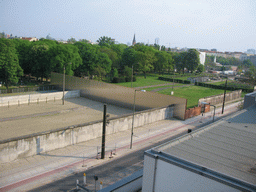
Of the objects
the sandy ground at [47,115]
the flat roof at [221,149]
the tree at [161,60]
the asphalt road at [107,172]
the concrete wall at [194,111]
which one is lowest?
the asphalt road at [107,172]

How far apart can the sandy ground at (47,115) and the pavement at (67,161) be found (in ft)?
18.7

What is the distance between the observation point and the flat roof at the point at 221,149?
34.1 feet

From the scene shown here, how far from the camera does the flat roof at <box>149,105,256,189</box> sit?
34.1 ft

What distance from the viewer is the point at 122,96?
35.0 m

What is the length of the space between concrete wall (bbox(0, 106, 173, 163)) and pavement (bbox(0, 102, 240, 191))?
1.48ft

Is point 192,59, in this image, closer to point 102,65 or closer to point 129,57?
point 129,57

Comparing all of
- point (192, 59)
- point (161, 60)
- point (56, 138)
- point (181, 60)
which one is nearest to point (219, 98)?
point (56, 138)

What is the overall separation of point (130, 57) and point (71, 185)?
62788mm

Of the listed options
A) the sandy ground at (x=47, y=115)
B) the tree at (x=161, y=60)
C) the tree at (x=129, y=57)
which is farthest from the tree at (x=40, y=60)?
the tree at (x=161, y=60)

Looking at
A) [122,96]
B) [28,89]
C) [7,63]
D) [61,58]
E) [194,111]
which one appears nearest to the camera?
[194,111]

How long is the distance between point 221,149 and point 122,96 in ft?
76.9

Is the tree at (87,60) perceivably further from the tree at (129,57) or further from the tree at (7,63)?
the tree at (129,57)

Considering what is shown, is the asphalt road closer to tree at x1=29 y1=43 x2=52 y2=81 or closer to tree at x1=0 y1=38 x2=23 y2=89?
tree at x1=0 y1=38 x2=23 y2=89

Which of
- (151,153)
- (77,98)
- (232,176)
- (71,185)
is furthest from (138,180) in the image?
(77,98)
